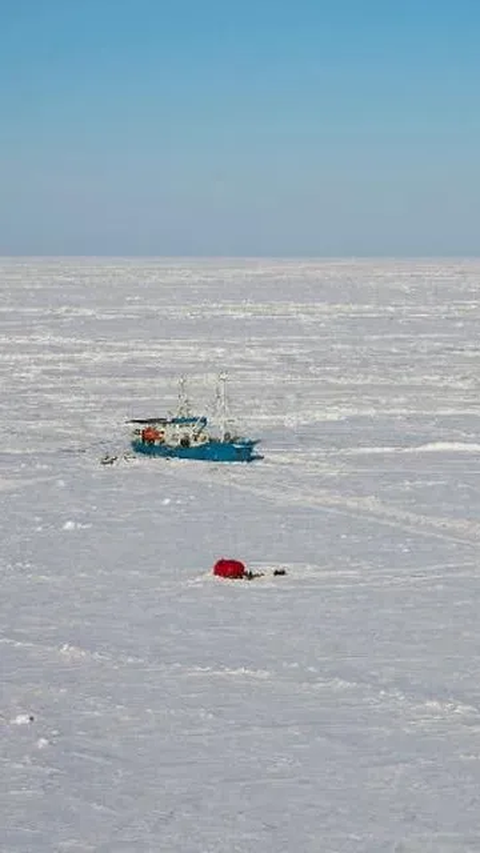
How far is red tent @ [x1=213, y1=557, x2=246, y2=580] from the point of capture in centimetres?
1200

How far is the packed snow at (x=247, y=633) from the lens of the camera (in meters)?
7.20

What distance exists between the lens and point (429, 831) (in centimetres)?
689

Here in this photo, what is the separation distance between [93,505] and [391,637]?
596 centimetres

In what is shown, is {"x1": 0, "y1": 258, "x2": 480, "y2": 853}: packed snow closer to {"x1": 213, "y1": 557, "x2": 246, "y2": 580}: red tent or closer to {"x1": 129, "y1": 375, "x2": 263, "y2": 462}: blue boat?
{"x1": 213, "y1": 557, "x2": 246, "y2": 580}: red tent

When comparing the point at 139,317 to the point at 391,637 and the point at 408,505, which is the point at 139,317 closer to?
the point at 408,505

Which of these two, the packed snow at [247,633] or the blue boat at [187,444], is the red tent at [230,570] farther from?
the blue boat at [187,444]

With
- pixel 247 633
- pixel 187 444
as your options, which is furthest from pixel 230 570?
pixel 187 444

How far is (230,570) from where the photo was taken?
12.0 meters

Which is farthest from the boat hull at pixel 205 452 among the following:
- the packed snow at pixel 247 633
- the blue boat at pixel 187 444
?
the packed snow at pixel 247 633

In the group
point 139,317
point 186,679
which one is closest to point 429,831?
point 186,679

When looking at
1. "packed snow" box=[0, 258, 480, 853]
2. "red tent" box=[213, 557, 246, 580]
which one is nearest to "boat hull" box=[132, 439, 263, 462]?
"packed snow" box=[0, 258, 480, 853]

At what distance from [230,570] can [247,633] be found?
1.63 m

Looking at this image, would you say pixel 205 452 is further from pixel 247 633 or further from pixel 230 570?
pixel 247 633

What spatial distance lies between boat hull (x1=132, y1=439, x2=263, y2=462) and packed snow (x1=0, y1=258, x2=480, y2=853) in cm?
30
